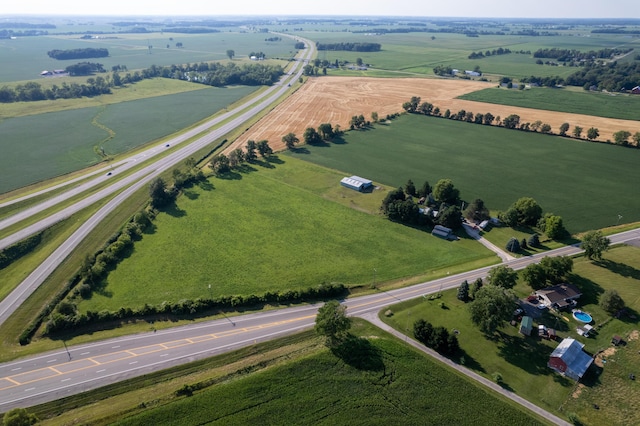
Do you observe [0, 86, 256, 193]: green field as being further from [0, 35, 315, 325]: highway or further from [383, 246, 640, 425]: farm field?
[383, 246, 640, 425]: farm field

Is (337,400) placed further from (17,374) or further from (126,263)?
(126,263)

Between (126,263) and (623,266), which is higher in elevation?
(623,266)

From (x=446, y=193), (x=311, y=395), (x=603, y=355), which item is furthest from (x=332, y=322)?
(x=446, y=193)

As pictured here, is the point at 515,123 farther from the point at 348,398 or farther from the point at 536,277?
the point at 348,398

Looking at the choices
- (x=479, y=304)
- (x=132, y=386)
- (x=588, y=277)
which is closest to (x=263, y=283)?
(x=132, y=386)

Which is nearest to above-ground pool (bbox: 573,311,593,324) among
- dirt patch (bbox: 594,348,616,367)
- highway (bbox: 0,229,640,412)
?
dirt patch (bbox: 594,348,616,367)

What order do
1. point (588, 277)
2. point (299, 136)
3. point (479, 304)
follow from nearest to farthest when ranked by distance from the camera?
point (479, 304), point (588, 277), point (299, 136)
